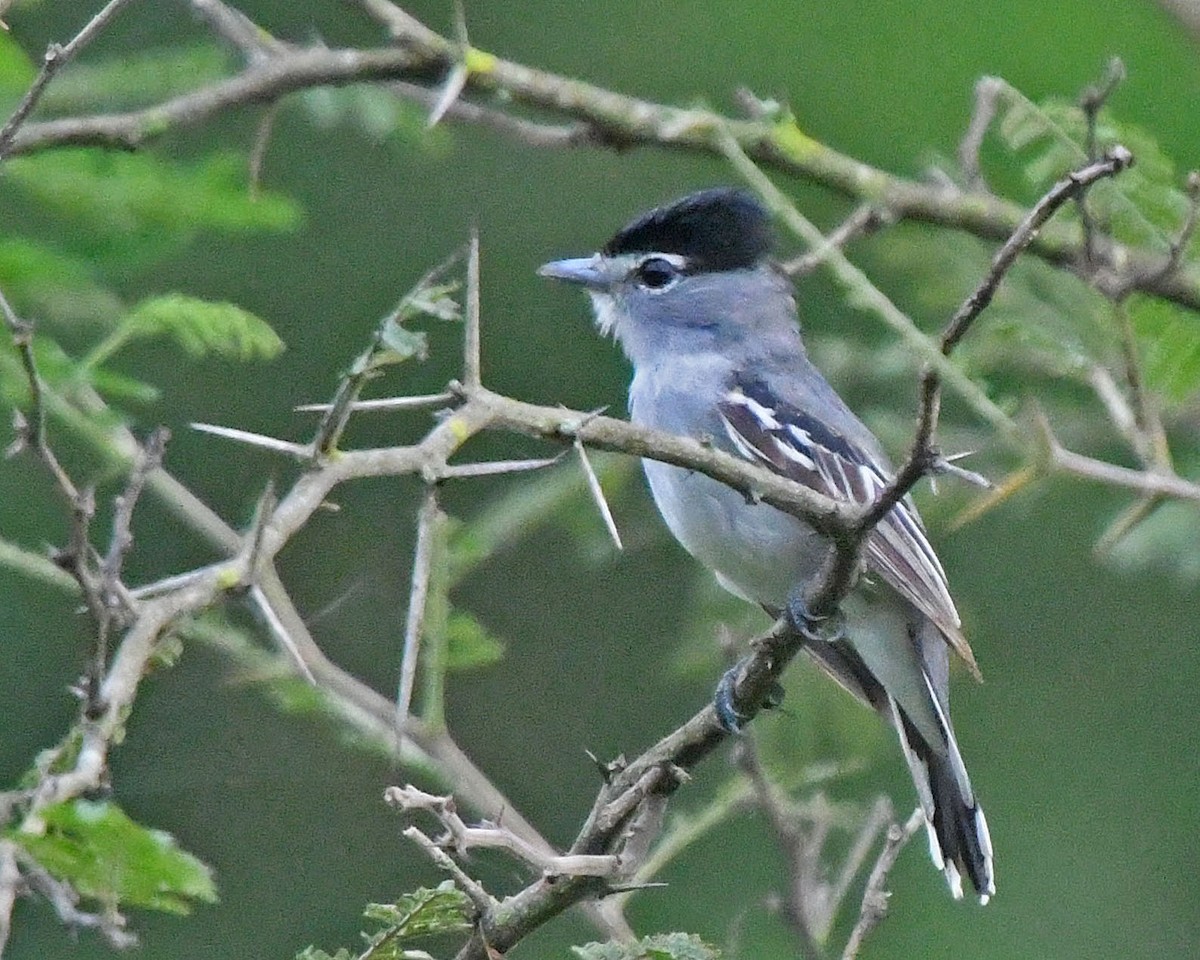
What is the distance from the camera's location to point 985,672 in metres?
9.20

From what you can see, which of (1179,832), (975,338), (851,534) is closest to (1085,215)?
(975,338)

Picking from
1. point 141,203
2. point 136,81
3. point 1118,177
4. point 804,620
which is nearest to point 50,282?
point 141,203

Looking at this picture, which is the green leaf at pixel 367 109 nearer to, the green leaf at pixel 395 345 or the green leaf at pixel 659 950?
the green leaf at pixel 395 345

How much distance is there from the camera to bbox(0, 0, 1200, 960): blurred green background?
25.8 ft

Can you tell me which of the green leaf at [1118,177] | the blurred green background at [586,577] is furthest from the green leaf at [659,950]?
the blurred green background at [586,577]

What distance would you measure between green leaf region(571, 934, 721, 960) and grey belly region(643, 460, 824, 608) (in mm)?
1720

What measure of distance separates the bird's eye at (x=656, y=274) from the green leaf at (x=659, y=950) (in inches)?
104

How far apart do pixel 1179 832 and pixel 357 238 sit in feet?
14.6

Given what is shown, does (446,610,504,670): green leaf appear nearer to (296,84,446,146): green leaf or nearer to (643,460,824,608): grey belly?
(643,460,824,608): grey belly

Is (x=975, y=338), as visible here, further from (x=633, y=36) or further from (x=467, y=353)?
(x=633, y=36)

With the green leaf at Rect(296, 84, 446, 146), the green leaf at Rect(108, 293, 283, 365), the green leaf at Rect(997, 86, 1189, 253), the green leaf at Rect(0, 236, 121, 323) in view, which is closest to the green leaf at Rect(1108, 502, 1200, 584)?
the green leaf at Rect(997, 86, 1189, 253)

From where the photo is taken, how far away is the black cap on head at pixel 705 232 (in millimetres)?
5094

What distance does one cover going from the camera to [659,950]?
2.71 metres

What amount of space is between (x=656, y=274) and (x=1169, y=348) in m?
1.27
